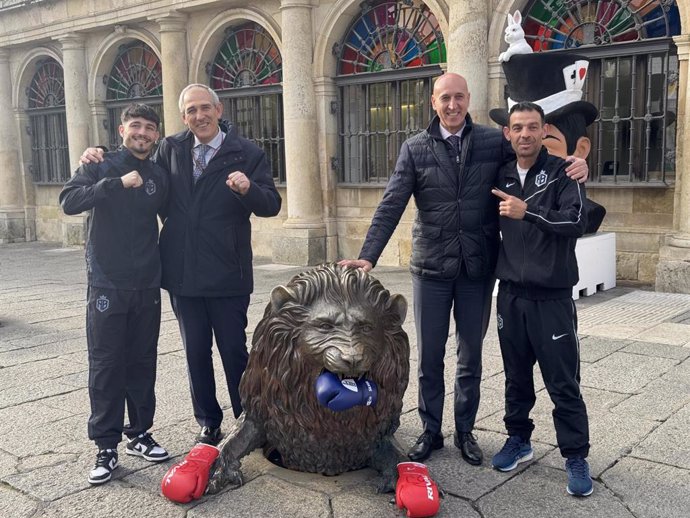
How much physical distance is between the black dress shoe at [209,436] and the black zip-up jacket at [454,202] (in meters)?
1.24

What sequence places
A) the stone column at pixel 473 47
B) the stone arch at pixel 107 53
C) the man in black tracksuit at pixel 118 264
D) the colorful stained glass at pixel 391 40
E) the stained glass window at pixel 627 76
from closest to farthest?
the man in black tracksuit at pixel 118 264 < the stained glass window at pixel 627 76 < the stone column at pixel 473 47 < the colorful stained glass at pixel 391 40 < the stone arch at pixel 107 53

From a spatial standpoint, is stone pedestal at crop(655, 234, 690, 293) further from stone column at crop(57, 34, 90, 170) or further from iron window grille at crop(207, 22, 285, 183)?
stone column at crop(57, 34, 90, 170)

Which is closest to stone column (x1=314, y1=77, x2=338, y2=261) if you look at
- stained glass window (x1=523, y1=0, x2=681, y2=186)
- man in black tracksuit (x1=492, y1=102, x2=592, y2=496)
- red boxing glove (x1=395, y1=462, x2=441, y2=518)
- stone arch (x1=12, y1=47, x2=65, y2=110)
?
stained glass window (x1=523, y1=0, x2=681, y2=186)

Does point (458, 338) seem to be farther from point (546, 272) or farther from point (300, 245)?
point (300, 245)

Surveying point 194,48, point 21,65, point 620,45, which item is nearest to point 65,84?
point 21,65

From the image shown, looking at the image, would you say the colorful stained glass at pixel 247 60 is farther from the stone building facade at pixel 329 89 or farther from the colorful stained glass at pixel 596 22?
the colorful stained glass at pixel 596 22

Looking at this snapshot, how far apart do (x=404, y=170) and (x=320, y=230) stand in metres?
7.50

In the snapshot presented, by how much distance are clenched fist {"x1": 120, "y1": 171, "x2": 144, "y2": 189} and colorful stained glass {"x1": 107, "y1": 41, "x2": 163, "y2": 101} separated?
10863mm

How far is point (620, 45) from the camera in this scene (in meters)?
8.51

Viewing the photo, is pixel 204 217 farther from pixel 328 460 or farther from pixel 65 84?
pixel 65 84

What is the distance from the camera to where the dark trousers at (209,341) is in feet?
12.5

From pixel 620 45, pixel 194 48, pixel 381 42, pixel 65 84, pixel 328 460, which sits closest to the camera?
pixel 328 460

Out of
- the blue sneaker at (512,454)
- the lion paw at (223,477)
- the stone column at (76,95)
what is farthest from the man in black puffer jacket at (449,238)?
the stone column at (76,95)

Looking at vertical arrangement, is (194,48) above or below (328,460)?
above
